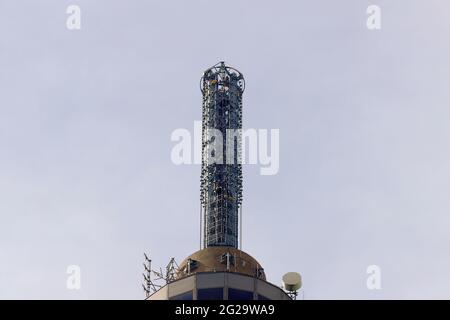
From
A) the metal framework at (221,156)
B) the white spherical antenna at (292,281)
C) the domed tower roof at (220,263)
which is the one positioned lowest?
the white spherical antenna at (292,281)

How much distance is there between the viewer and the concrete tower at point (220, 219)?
134 m

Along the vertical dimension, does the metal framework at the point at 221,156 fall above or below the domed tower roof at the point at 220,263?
above

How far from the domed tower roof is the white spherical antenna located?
3422mm

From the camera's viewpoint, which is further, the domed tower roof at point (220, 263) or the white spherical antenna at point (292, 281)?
the domed tower roof at point (220, 263)

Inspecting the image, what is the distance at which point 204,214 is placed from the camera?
151m

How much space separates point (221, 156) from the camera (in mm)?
154500

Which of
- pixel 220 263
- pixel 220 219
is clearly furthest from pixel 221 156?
pixel 220 263

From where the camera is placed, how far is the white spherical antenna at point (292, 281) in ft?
450

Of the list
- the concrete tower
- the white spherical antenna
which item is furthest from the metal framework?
the white spherical antenna

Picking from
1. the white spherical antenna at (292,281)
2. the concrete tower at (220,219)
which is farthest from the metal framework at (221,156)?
the white spherical antenna at (292,281)

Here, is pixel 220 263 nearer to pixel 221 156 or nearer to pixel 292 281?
pixel 292 281

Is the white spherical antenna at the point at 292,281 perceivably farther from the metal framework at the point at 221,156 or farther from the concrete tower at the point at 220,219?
the metal framework at the point at 221,156

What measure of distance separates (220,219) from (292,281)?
15.8 m
